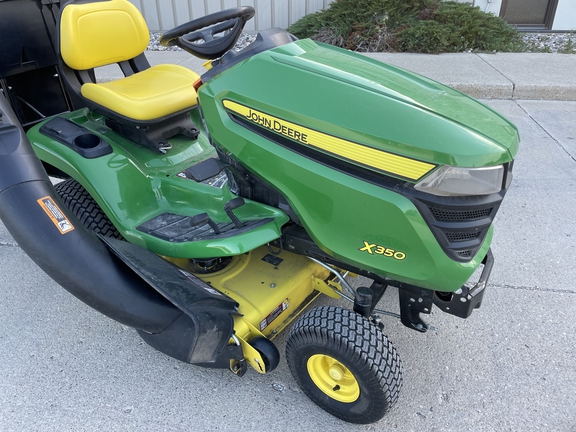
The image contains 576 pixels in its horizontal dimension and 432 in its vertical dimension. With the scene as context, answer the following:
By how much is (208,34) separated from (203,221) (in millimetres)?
777

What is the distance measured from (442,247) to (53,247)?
1303 mm

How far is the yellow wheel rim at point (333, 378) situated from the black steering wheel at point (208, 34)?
125cm

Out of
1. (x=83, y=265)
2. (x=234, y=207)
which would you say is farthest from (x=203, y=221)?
(x=83, y=265)

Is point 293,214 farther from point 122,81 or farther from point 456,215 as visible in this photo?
point 122,81

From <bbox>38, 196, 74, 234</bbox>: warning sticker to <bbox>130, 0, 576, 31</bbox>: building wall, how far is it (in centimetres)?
585

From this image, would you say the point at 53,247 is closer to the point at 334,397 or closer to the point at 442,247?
the point at 334,397

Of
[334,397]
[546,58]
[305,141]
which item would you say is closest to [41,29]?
[305,141]

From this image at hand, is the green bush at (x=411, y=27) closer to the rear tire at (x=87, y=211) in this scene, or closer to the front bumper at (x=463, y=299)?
the rear tire at (x=87, y=211)

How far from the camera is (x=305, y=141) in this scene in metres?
1.64

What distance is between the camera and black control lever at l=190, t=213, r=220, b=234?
194 cm

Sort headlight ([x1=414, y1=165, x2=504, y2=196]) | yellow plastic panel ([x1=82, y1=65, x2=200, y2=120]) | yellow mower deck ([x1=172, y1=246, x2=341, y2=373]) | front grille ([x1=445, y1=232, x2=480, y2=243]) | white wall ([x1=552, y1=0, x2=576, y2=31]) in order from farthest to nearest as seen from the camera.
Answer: white wall ([x1=552, y1=0, x2=576, y2=31]) → yellow plastic panel ([x1=82, y1=65, x2=200, y2=120]) → yellow mower deck ([x1=172, y1=246, x2=341, y2=373]) → front grille ([x1=445, y1=232, x2=480, y2=243]) → headlight ([x1=414, y1=165, x2=504, y2=196])

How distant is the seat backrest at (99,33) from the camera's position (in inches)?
96.9

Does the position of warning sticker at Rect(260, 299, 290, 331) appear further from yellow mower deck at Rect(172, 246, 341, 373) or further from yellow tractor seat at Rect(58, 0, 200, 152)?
yellow tractor seat at Rect(58, 0, 200, 152)

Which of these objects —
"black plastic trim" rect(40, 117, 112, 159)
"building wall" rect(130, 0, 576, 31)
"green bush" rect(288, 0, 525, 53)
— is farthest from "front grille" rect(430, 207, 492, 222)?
"building wall" rect(130, 0, 576, 31)
